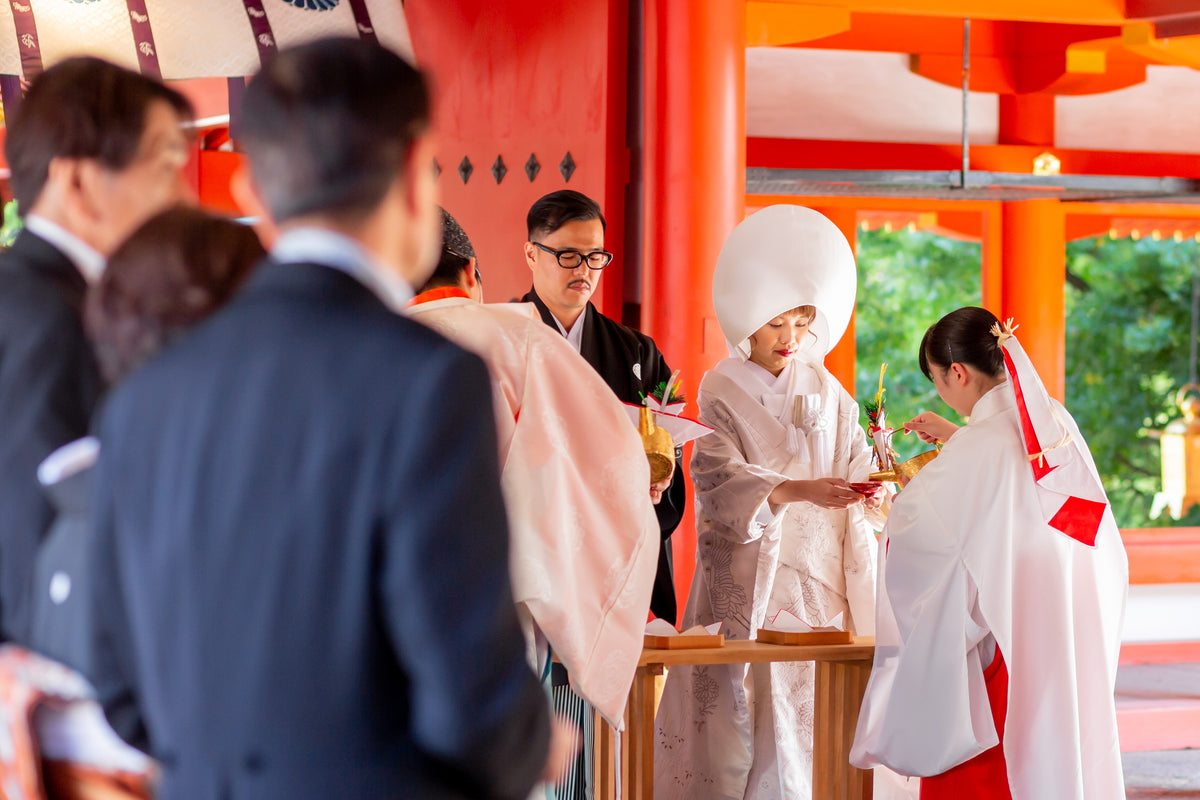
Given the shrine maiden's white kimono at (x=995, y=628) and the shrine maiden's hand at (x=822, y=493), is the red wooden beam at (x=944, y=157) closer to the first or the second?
the shrine maiden's hand at (x=822, y=493)

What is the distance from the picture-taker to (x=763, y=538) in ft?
12.4

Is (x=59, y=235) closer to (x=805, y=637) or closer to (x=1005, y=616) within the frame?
(x=805, y=637)

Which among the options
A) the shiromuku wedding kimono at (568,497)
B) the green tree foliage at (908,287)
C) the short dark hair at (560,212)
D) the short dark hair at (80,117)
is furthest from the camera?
the green tree foliage at (908,287)

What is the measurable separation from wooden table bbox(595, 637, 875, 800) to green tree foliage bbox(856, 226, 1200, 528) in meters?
13.4

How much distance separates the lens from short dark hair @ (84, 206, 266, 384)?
1.38 m

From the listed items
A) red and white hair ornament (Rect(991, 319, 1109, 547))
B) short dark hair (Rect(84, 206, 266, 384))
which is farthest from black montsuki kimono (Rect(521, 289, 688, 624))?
short dark hair (Rect(84, 206, 266, 384))

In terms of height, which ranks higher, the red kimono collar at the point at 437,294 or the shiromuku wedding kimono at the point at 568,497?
the red kimono collar at the point at 437,294

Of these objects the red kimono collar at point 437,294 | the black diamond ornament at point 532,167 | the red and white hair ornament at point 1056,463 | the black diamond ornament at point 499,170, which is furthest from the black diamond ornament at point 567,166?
the red kimono collar at point 437,294

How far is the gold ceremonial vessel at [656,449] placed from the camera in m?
2.98

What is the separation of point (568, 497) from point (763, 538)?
1.58 m

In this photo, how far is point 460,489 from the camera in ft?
3.67

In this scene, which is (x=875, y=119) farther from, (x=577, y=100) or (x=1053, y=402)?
(x=1053, y=402)

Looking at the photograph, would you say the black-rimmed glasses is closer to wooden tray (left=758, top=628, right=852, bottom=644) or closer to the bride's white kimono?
the bride's white kimono

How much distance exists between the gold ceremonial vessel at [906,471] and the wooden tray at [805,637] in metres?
0.47
